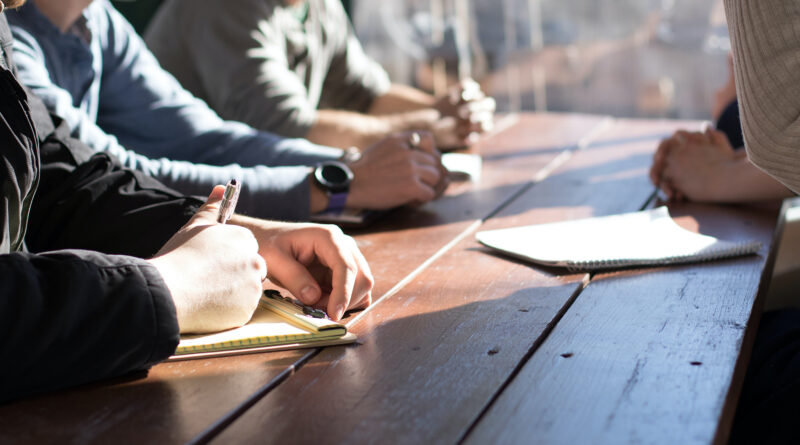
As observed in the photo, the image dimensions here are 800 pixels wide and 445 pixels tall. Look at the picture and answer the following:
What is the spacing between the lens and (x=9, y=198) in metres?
0.97

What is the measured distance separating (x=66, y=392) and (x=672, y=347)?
56 centimetres

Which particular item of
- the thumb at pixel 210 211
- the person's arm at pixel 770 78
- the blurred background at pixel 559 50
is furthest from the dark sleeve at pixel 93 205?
the blurred background at pixel 559 50

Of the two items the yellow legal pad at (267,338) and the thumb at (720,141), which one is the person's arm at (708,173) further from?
the yellow legal pad at (267,338)

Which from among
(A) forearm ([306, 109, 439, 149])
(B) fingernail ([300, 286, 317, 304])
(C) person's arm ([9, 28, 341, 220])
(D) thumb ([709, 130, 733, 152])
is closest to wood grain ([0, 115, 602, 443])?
(B) fingernail ([300, 286, 317, 304])

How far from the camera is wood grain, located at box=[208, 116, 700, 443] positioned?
70 cm

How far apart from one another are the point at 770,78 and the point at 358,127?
1.45 metres

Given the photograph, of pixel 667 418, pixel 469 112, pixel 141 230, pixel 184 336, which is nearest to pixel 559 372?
pixel 667 418

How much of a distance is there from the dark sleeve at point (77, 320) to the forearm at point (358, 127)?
1.44 metres

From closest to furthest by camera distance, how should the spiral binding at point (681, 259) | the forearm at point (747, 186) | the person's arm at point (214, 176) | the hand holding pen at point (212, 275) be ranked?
the hand holding pen at point (212, 275) < the spiral binding at point (681, 259) < the person's arm at point (214, 176) < the forearm at point (747, 186)

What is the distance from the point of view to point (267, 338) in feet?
2.92

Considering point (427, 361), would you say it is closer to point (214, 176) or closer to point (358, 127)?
point (214, 176)

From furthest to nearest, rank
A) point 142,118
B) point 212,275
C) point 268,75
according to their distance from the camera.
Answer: point 268,75 < point 142,118 < point 212,275

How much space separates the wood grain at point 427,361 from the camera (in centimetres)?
70

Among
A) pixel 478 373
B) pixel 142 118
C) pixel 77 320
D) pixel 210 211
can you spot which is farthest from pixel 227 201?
pixel 142 118
